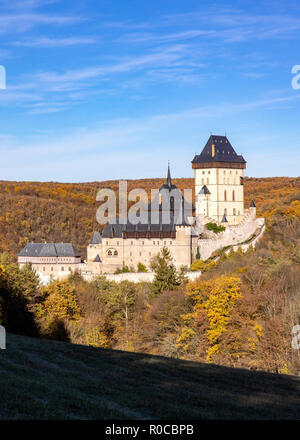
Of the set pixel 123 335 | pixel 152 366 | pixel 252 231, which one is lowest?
pixel 123 335

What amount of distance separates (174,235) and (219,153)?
1143cm

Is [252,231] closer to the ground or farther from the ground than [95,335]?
farther from the ground

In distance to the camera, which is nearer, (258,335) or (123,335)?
(258,335)

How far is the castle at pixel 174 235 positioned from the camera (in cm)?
5091

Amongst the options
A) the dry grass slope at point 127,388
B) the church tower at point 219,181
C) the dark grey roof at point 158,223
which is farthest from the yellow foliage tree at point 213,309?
the church tower at point 219,181

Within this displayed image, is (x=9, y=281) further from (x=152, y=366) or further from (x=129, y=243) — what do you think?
(x=152, y=366)

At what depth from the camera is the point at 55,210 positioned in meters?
103

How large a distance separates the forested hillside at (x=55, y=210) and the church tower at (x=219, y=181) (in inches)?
843

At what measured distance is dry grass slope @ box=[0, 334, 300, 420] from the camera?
11.2 meters

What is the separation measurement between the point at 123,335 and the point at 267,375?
21.9 meters

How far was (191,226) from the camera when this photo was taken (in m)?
51.3

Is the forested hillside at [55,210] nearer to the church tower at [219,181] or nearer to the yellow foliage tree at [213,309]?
the church tower at [219,181]

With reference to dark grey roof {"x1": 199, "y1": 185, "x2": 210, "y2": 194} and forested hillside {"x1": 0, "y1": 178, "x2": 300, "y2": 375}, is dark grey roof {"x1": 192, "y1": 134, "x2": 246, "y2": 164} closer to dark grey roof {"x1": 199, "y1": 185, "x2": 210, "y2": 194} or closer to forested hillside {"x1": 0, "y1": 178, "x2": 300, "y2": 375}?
dark grey roof {"x1": 199, "y1": 185, "x2": 210, "y2": 194}
